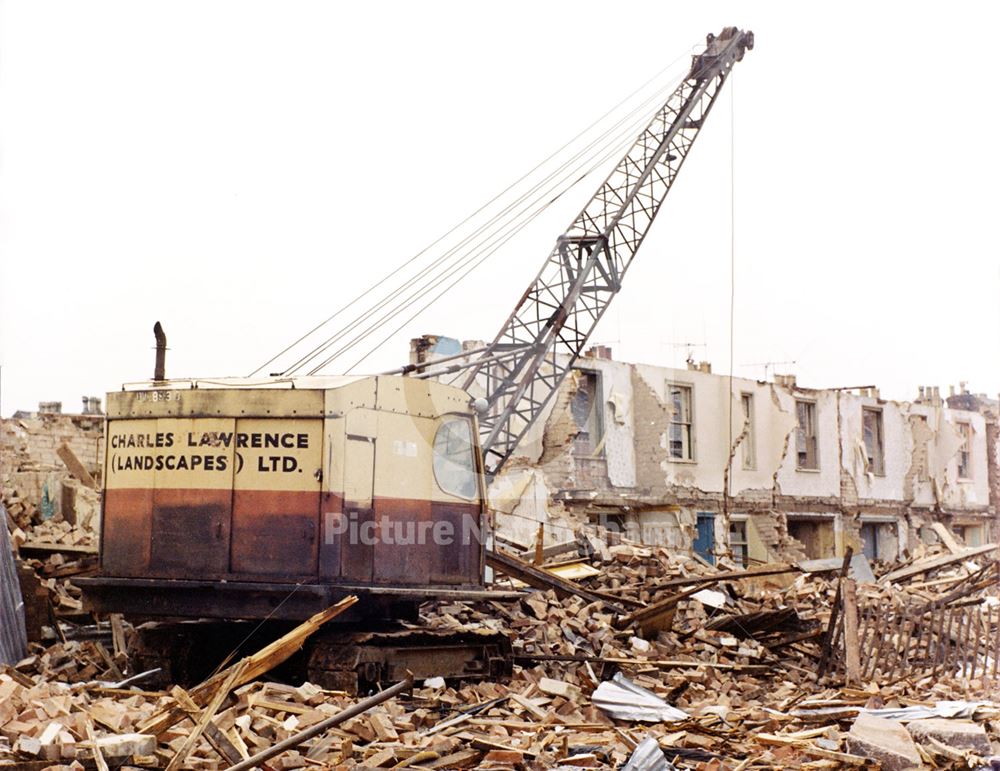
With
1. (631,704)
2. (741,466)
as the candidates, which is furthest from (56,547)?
(741,466)

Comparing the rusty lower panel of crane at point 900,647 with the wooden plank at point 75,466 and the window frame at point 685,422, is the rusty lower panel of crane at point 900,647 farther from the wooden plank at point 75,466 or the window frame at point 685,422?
the window frame at point 685,422

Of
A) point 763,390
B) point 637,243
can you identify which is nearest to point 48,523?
point 637,243

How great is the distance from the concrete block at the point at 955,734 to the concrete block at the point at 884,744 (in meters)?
0.14

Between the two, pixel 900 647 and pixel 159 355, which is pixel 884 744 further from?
pixel 159 355

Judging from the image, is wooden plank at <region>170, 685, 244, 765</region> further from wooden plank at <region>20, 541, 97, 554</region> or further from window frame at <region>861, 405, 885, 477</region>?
window frame at <region>861, 405, 885, 477</region>

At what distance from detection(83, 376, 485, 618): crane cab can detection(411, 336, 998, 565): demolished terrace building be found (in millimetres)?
11098

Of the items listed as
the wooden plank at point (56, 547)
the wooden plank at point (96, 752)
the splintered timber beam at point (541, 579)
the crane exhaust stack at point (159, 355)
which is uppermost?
the crane exhaust stack at point (159, 355)

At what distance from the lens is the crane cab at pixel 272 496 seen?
1013cm

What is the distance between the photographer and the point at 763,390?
98.5 ft

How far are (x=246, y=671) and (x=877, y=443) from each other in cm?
2871

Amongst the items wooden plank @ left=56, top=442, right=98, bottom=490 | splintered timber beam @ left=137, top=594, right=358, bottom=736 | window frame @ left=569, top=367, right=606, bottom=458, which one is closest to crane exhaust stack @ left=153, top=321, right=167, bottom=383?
splintered timber beam @ left=137, top=594, right=358, bottom=736

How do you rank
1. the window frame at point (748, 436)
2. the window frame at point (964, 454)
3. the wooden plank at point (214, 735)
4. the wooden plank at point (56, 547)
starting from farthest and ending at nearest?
the window frame at point (964, 454) → the window frame at point (748, 436) → the wooden plank at point (56, 547) → the wooden plank at point (214, 735)

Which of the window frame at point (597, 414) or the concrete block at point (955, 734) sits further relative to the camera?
the window frame at point (597, 414)

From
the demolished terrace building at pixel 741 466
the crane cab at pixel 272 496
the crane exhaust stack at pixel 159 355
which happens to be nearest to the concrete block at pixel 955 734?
the crane cab at pixel 272 496
